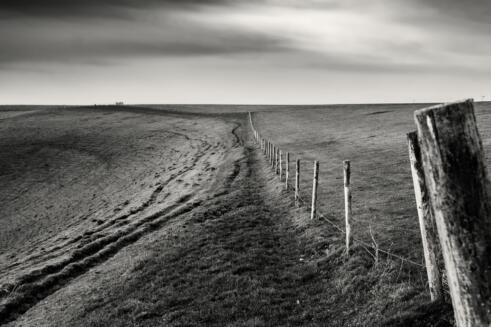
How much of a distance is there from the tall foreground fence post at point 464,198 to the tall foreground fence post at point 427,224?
11.1 feet

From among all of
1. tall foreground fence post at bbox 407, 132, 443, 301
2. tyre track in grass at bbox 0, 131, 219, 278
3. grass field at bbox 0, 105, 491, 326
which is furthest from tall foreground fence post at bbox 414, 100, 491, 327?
tyre track in grass at bbox 0, 131, 219, 278

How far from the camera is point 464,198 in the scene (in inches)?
166

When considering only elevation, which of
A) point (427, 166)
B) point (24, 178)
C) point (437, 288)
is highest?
point (427, 166)

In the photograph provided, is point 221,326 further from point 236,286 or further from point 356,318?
point 356,318

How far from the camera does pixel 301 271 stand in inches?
455

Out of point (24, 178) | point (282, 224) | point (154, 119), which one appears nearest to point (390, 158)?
point (282, 224)

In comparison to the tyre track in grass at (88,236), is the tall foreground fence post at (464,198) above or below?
above

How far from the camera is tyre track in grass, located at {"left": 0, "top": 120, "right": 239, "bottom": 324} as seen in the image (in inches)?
537

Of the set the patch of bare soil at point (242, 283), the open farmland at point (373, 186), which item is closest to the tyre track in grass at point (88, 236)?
the patch of bare soil at point (242, 283)

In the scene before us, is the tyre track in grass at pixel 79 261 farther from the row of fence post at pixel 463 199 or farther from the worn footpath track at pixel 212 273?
the row of fence post at pixel 463 199

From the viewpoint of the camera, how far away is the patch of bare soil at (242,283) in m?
8.88

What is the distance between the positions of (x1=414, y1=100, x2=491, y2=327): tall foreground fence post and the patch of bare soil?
2.96 m

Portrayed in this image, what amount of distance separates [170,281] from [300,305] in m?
4.14

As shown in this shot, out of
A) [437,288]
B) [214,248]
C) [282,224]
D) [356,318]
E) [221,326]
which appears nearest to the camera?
[437,288]
